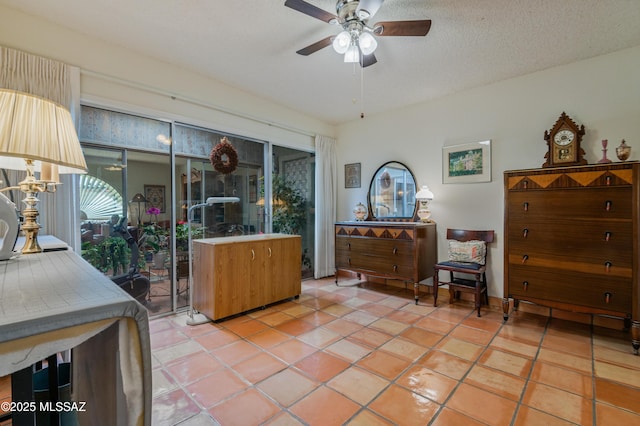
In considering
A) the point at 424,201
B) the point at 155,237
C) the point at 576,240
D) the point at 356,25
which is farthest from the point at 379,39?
the point at 155,237

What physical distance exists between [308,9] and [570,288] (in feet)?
9.81

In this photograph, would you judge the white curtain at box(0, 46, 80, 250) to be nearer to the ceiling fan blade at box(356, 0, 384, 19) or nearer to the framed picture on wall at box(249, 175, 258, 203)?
the framed picture on wall at box(249, 175, 258, 203)

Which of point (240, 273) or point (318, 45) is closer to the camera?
point (318, 45)

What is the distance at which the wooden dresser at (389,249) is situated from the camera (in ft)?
11.2

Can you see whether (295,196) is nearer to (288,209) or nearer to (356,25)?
(288,209)

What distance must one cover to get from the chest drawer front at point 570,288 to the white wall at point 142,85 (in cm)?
328

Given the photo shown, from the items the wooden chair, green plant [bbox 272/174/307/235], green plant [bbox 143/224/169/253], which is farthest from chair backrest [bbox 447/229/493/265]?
green plant [bbox 143/224/169/253]

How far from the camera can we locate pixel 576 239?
2447mm

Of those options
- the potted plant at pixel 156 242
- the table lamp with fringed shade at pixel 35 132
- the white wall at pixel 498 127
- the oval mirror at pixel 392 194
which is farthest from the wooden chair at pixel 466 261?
the table lamp with fringed shade at pixel 35 132

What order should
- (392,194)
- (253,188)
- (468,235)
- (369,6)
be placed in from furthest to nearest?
(392,194), (253,188), (468,235), (369,6)

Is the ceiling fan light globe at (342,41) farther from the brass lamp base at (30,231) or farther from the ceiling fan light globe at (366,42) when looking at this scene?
the brass lamp base at (30,231)

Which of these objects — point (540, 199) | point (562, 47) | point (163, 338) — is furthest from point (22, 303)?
point (562, 47)

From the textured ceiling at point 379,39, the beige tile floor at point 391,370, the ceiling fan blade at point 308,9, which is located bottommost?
the beige tile floor at point 391,370

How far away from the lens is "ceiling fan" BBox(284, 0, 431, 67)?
1.69 m
